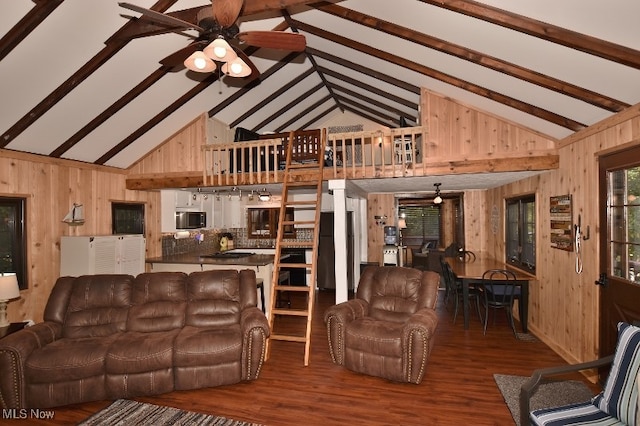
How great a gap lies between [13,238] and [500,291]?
6.95 m

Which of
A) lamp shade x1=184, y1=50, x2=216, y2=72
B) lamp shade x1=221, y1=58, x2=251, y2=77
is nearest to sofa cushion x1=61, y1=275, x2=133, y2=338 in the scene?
lamp shade x1=184, y1=50, x2=216, y2=72

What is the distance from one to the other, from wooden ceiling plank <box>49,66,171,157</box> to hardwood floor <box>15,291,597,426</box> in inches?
137

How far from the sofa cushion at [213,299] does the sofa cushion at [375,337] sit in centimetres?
127

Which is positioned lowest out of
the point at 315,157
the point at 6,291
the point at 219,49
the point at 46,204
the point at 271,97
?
the point at 6,291

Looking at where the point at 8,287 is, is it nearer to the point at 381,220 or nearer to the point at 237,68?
the point at 237,68

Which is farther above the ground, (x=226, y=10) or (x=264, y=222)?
(x=226, y=10)

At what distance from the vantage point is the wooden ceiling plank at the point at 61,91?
3854mm

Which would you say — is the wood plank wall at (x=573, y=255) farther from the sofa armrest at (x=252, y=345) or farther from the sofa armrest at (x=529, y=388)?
the sofa armrest at (x=252, y=345)

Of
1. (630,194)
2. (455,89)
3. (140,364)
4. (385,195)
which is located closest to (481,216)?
(385,195)

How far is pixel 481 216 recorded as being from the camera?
7906 millimetres

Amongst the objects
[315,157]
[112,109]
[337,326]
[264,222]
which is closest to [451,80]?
A: [315,157]

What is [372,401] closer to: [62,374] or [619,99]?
[62,374]

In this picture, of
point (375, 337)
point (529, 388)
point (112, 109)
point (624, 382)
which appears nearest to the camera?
point (624, 382)

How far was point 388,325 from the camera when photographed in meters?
3.81
